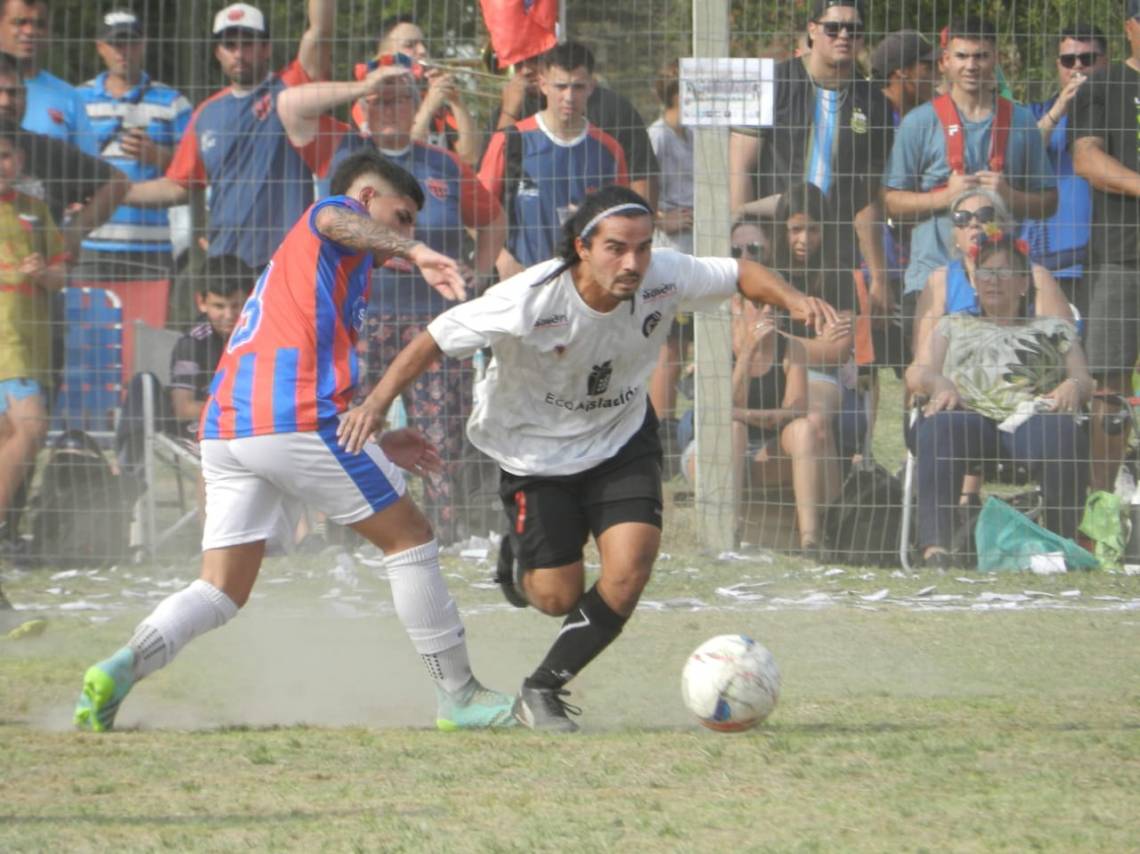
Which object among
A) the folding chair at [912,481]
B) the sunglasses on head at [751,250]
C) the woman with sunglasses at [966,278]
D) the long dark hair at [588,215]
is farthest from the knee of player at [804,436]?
A: the long dark hair at [588,215]

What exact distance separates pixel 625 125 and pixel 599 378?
4332 millimetres

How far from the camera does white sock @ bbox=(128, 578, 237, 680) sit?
589 centimetres

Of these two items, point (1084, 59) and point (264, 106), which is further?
point (264, 106)

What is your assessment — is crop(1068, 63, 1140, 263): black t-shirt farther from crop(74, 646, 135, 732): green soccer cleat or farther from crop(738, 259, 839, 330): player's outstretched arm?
crop(74, 646, 135, 732): green soccer cleat

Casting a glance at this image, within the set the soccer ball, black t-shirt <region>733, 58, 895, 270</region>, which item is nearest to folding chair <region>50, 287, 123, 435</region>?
black t-shirt <region>733, 58, 895, 270</region>

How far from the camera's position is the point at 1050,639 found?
A: 26.2ft

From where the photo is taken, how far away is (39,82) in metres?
10.6

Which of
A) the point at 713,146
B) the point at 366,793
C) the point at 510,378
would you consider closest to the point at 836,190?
the point at 713,146

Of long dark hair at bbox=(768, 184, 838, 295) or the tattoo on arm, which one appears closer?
the tattoo on arm

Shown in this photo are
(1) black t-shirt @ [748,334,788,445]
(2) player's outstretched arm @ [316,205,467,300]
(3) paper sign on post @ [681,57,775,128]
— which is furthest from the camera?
(1) black t-shirt @ [748,334,788,445]

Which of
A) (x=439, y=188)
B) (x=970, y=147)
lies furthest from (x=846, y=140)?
(x=439, y=188)

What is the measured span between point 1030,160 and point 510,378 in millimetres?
4836

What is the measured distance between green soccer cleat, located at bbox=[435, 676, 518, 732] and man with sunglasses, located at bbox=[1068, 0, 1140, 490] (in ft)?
17.0

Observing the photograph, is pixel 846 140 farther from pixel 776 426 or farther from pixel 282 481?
pixel 282 481
